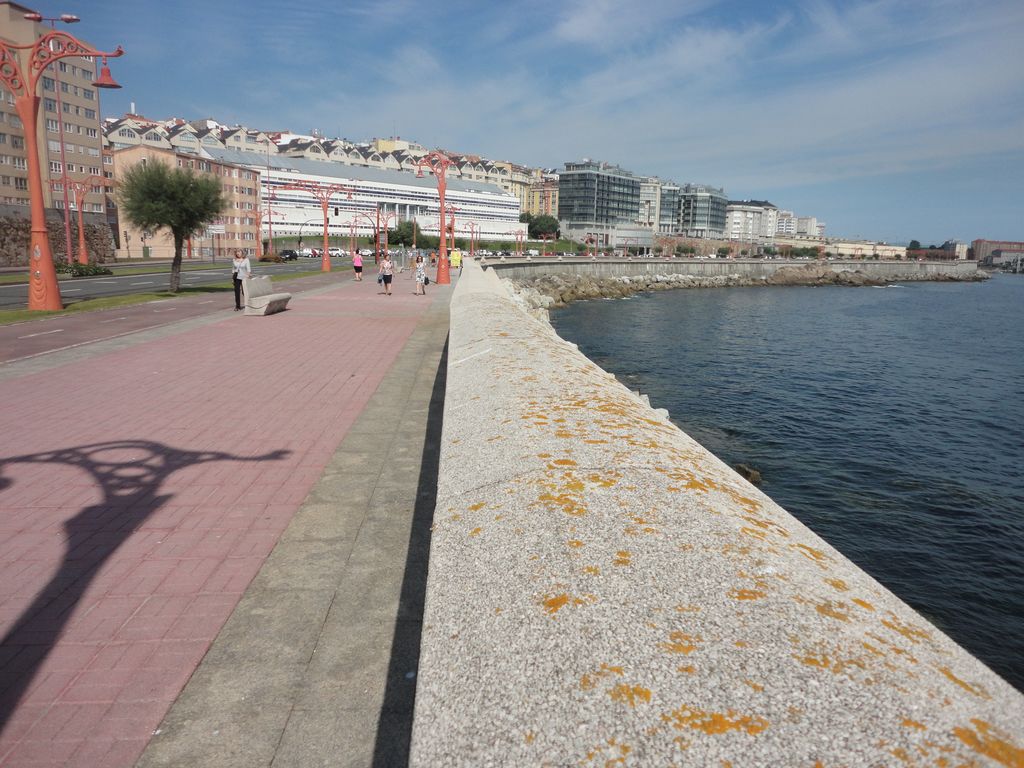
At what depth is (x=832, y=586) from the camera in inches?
82.6

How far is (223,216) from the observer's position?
229 feet

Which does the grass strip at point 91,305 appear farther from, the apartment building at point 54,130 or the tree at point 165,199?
the apartment building at point 54,130

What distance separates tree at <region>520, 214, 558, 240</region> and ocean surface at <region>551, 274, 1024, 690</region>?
119287mm

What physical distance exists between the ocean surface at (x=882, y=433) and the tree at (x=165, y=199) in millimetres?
16517

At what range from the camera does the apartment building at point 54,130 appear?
6234 cm

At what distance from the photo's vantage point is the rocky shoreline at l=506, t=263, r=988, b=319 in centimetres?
3992

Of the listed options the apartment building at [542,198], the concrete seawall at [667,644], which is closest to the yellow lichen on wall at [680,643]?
the concrete seawall at [667,644]

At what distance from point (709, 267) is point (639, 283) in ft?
90.6

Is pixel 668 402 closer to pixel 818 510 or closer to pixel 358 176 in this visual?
pixel 818 510

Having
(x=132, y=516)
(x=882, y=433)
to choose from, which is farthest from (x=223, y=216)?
(x=132, y=516)

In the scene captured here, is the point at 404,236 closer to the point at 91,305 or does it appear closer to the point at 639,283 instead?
the point at 639,283

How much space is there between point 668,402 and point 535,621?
1739 centimetres

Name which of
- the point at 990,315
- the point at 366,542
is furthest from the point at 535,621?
the point at 990,315

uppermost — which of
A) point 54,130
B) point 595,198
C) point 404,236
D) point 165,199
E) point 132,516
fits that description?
point 595,198
